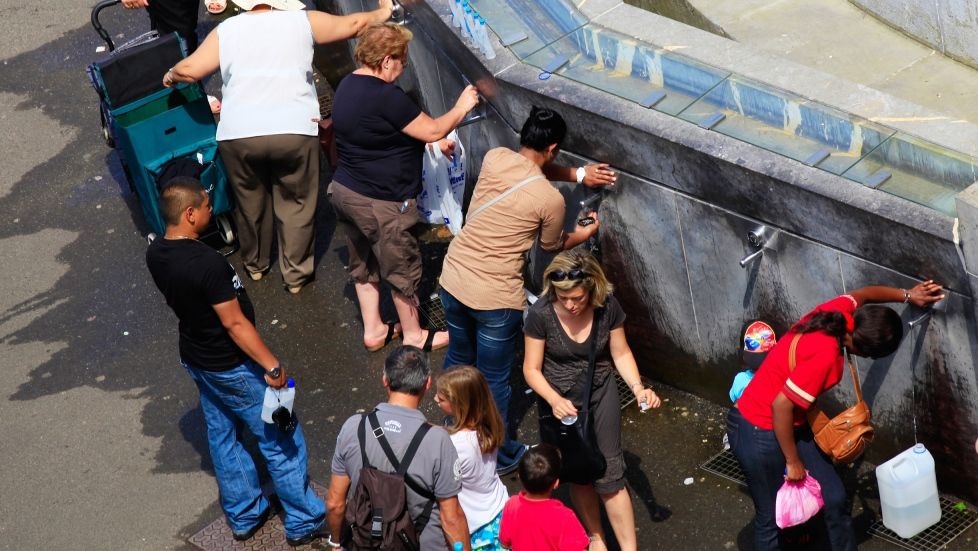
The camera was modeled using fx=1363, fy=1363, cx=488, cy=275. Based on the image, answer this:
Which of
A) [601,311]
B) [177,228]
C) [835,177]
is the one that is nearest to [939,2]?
[835,177]

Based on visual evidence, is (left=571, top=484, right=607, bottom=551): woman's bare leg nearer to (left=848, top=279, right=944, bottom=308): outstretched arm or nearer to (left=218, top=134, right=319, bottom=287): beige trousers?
(left=848, top=279, right=944, bottom=308): outstretched arm

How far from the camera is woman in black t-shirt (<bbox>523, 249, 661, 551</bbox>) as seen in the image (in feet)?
18.4

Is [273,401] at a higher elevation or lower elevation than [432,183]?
higher

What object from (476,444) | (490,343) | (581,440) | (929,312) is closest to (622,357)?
(581,440)

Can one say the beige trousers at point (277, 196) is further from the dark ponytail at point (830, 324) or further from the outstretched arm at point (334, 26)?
the dark ponytail at point (830, 324)

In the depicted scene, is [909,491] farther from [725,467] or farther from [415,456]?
[415,456]

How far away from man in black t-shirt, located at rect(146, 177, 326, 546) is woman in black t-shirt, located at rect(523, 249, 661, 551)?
1.19m

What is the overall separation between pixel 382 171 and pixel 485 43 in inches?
33.7

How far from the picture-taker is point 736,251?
616 centimetres

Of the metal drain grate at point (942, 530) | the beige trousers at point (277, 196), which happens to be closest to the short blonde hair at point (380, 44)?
the beige trousers at point (277, 196)

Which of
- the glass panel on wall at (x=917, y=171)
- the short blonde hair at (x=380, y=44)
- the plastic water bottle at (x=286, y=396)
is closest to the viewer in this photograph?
the glass panel on wall at (x=917, y=171)

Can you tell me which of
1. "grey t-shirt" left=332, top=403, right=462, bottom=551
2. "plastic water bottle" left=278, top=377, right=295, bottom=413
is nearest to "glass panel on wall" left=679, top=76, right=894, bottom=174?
"grey t-shirt" left=332, top=403, right=462, bottom=551

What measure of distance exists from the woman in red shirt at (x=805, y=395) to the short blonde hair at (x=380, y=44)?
8.55 ft

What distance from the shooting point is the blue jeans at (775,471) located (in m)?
5.36
